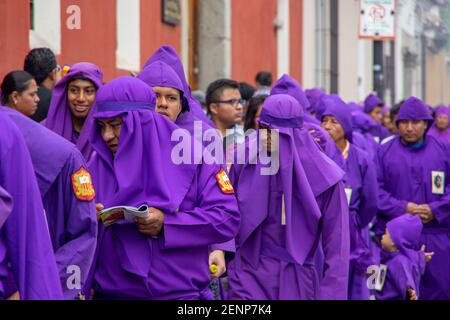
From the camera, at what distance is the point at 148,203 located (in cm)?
604

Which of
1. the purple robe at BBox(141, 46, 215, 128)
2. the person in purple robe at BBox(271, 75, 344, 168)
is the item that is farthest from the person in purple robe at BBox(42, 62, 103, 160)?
the person in purple robe at BBox(271, 75, 344, 168)

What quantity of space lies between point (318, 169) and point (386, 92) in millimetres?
26826

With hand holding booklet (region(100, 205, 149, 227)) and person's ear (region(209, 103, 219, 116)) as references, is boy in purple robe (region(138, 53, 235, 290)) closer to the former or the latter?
hand holding booklet (region(100, 205, 149, 227))

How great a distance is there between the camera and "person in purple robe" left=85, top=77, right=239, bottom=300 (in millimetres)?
6023

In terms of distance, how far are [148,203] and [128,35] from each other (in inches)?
295

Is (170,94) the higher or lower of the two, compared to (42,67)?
lower

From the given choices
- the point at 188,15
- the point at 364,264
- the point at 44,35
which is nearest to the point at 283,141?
the point at 364,264

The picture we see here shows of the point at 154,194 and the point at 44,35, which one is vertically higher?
the point at 44,35

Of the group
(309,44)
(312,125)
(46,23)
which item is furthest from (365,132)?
(309,44)

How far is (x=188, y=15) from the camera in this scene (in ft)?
56.1

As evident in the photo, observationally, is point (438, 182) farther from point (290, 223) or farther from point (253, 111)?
point (290, 223)

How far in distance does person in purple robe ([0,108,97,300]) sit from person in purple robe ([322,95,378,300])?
469 centimetres

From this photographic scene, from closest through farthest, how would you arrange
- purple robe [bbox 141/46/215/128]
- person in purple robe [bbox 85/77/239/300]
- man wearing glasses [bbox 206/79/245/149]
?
person in purple robe [bbox 85/77/239/300] < purple robe [bbox 141/46/215/128] < man wearing glasses [bbox 206/79/245/149]
